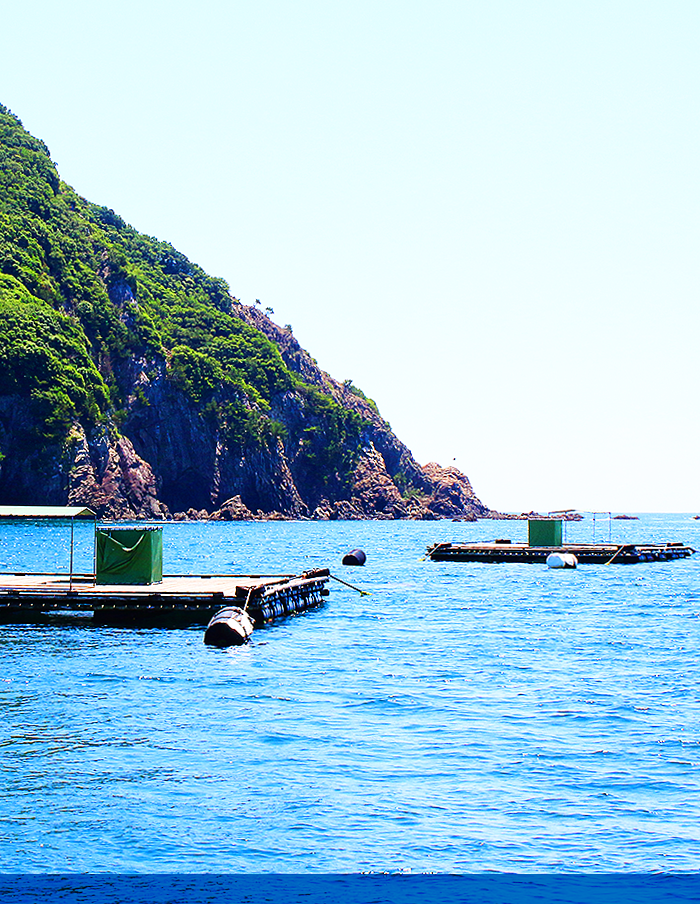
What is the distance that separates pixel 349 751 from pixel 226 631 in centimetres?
1361

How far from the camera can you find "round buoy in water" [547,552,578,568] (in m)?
67.1

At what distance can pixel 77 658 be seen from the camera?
91.0 ft

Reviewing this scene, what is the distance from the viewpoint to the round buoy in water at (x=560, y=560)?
6712cm

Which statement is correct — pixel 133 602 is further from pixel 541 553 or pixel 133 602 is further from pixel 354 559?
pixel 541 553

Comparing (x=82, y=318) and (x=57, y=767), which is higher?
(x=82, y=318)

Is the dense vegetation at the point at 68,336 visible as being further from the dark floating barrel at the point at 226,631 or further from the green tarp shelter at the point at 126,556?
the dark floating barrel at the point at 226,631

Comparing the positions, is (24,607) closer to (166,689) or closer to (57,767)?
(166,689)

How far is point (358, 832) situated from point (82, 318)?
577ft

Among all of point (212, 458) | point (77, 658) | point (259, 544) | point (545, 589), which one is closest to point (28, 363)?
point (212, 458)

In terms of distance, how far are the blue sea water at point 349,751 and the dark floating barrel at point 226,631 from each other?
0.70m

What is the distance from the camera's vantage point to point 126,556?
117 feet

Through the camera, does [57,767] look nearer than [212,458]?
Yes

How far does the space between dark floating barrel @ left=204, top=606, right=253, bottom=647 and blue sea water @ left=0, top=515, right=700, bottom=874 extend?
27.5 inches

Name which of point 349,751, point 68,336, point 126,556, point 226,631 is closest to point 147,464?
point 68,336
